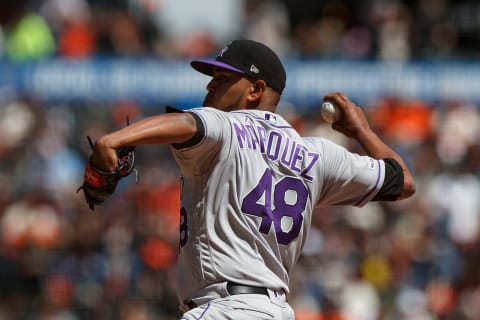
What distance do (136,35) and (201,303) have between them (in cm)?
1128

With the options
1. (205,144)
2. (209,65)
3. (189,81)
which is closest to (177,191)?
(189,81)

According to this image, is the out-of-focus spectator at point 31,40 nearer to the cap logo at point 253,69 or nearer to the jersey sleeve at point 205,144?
the cap logo at point 253,69

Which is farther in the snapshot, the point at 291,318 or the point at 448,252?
the point at 448,252

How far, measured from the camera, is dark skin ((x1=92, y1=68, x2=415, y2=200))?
411 cm

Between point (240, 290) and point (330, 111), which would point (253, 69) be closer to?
point (330, 111)

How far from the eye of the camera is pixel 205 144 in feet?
14.7

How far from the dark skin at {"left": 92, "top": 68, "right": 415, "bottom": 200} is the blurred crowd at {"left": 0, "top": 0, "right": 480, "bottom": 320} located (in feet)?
16.1

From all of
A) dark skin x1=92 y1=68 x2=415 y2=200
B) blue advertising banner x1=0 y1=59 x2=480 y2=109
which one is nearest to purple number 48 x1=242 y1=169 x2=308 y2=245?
dark skin x1=92 y1=68 x2=415 y2=200

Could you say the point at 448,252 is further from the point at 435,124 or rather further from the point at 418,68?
the point at 418,68

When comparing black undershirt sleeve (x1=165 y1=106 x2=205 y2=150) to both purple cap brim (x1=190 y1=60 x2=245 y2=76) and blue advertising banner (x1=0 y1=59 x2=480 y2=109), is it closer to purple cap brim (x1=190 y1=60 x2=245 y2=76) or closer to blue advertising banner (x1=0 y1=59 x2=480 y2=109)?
purple cap brim (x1=190 y1=60 x2=245 y2=76)

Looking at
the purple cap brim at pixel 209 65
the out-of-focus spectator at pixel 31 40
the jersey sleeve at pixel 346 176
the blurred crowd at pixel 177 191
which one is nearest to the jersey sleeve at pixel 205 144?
the purple cap brim at pixel 209 65

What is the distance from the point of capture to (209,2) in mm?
16453

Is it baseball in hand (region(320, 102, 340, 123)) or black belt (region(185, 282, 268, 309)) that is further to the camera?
baseball in hand (region(320, 102, 340, 123))

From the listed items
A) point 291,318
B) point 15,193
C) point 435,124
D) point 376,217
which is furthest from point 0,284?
point 291,318
